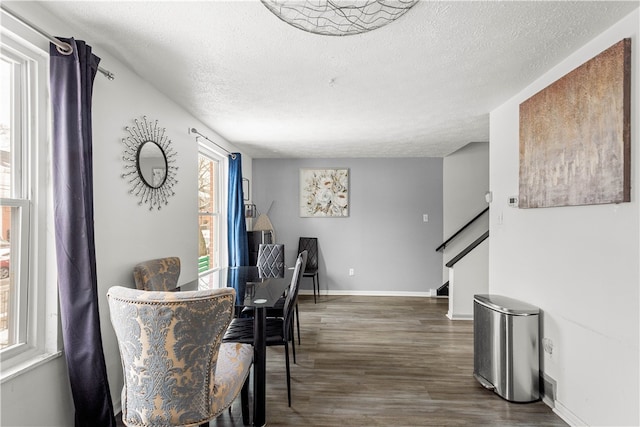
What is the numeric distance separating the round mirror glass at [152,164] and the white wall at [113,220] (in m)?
0.19

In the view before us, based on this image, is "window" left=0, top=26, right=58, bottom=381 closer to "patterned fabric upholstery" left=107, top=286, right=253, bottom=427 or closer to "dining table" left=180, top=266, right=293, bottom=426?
"patterned fabric upholstery" left=107, top=286, right=253, bottom=427

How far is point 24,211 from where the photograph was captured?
1.69 metres

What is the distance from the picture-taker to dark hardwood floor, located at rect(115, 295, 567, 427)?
2.25m

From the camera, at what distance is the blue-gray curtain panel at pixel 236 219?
14.5ft

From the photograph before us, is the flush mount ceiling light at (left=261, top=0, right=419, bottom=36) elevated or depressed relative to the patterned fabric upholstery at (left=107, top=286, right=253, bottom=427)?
elevated

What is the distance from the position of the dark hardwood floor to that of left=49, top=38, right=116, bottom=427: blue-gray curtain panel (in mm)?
794

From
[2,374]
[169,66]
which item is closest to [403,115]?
[169,66]

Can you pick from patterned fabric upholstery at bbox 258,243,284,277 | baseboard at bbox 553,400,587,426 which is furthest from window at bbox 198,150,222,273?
baseboard at bbox 553,400,587,426

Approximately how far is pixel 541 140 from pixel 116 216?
287 centimetres

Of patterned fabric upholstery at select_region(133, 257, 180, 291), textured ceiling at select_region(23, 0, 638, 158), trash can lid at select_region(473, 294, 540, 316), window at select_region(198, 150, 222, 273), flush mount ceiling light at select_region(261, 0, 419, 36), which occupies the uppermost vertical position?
textured ceiling at select_region(23, 0, 638, 158)

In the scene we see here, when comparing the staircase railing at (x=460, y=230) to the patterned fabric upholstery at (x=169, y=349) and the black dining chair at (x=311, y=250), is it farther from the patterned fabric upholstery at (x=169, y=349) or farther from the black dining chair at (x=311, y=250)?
the patterned fabric upholstery at (x=169, y=349)

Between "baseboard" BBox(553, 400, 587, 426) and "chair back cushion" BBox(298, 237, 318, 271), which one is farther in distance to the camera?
"chair back cushion" BBox(298, 237, 318, 271)

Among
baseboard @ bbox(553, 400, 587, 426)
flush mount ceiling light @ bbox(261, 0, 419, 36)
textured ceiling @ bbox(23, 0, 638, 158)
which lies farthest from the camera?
baseboard @ bbox(553, 400, 587, 426)

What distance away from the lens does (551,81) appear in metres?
2.33
